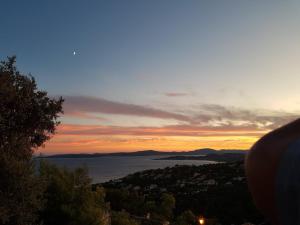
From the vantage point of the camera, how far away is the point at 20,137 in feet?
46.7

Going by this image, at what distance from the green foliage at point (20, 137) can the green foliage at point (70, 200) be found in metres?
4.33

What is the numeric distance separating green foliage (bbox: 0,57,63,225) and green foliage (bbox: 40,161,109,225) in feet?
14.2

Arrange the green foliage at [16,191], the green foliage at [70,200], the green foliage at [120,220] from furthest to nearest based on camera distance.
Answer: the green foliage at [120,220], the green foliage at [70,200], the green foliage at [16,191]

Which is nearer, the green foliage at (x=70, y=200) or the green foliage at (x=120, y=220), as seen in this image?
the green foliage at (x=70, y=200)

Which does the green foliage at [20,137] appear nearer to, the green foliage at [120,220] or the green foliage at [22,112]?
the green foliage at [22,112]

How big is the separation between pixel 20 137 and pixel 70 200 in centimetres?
618

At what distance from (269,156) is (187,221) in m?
28.8

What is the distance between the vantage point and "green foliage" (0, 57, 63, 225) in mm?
13148

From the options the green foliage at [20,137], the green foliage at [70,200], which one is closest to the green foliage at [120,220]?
the green foliage at [70,200]

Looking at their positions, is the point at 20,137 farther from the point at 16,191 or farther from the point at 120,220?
the point at 120,220

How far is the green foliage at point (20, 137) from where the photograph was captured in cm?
1315

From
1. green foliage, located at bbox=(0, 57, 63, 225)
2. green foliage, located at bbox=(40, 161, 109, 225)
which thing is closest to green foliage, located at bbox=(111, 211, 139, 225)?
green foliage, located at bbox=(40, 161, 109, 225)

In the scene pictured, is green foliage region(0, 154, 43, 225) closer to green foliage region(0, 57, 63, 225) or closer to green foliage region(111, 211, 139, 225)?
green foliage region(0, 57, 63, 225)

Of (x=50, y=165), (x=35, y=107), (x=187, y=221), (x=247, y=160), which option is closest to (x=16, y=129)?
(x=35, y=107)
